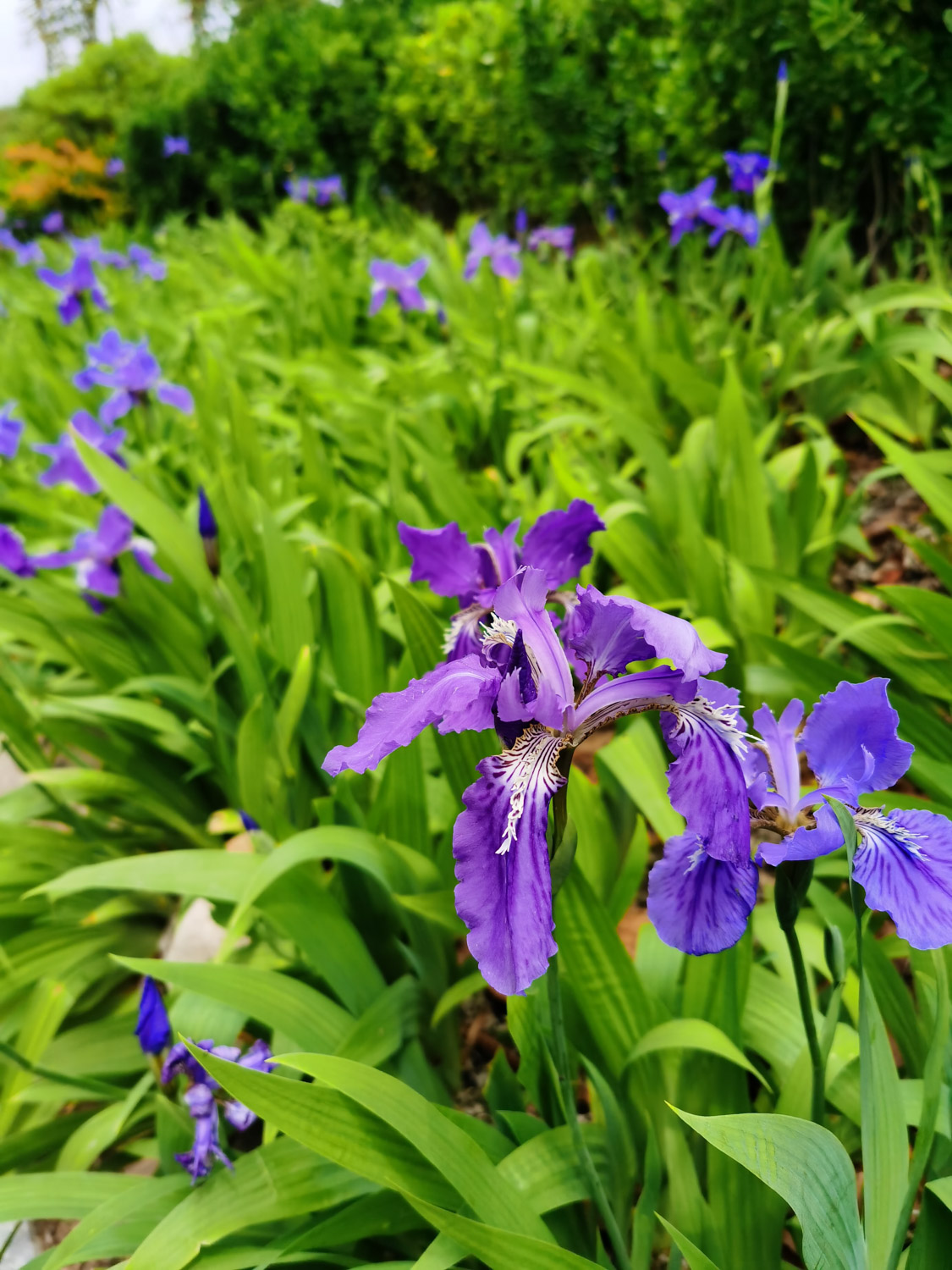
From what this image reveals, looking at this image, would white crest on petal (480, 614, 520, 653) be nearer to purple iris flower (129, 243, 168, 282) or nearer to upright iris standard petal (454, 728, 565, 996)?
upright iris standard petal (454, 728, 565, 996)

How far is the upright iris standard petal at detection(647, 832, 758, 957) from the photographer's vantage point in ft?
2.54

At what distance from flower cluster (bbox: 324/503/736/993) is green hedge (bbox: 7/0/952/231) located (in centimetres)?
269

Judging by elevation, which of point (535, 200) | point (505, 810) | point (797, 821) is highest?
point (535, 200)

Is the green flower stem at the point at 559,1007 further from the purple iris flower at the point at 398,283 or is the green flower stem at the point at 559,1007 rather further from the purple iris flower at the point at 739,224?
the purple iris flower at the point at 398,283

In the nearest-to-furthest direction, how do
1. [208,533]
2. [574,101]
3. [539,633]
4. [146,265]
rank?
[539,633] → [208,533] → [574,101] → [146,265]

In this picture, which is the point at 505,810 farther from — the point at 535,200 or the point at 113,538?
the point at 535,200

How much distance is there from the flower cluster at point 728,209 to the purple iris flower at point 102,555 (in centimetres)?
233

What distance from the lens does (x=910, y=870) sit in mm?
734

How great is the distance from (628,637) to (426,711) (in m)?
0.19

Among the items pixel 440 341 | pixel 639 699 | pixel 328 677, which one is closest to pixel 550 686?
pixel 639 699

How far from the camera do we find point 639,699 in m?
0.80

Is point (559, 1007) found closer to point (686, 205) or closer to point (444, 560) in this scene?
point (444, 560)

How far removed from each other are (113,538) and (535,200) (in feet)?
14.5

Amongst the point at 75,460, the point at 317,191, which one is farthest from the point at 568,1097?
the point at 317,191
